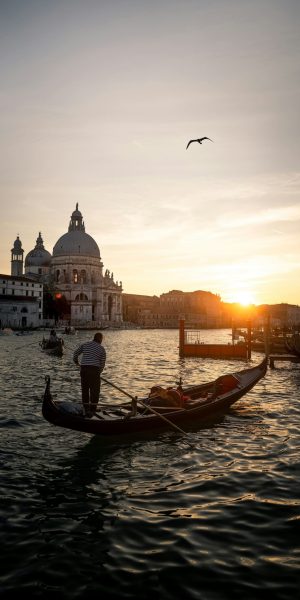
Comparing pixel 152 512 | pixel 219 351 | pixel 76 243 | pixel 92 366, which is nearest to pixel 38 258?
pixel 76 243

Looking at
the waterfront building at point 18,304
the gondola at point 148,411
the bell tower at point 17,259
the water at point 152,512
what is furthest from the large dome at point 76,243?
the water at point 152,512

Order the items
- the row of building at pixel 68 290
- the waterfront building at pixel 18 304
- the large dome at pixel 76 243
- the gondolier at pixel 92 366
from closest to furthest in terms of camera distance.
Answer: the gondolier at pixel 92 366, the waterfront building at pixel 18 304, the row of building at pixel 68 290, the large dome at pixel 76 243

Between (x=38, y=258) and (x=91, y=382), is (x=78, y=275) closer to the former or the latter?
(x=38, y=258)

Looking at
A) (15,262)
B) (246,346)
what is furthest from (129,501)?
(15,262)

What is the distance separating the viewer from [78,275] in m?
121

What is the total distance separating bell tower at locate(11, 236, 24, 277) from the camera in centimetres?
11850

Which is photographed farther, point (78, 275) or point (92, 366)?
point (78, 275)

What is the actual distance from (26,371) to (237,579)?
19.4 meters

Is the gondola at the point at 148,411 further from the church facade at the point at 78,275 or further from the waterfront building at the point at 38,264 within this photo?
the waterfront building at the point at 38,264

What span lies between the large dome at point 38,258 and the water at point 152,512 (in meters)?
122

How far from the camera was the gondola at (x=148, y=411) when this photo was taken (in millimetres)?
8891

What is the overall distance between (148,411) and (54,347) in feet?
80.3

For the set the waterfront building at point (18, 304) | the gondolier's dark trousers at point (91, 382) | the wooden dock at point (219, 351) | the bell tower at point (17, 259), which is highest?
Answer: the bell tower at point (17, 259)

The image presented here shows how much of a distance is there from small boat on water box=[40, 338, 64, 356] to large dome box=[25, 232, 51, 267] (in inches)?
3829
